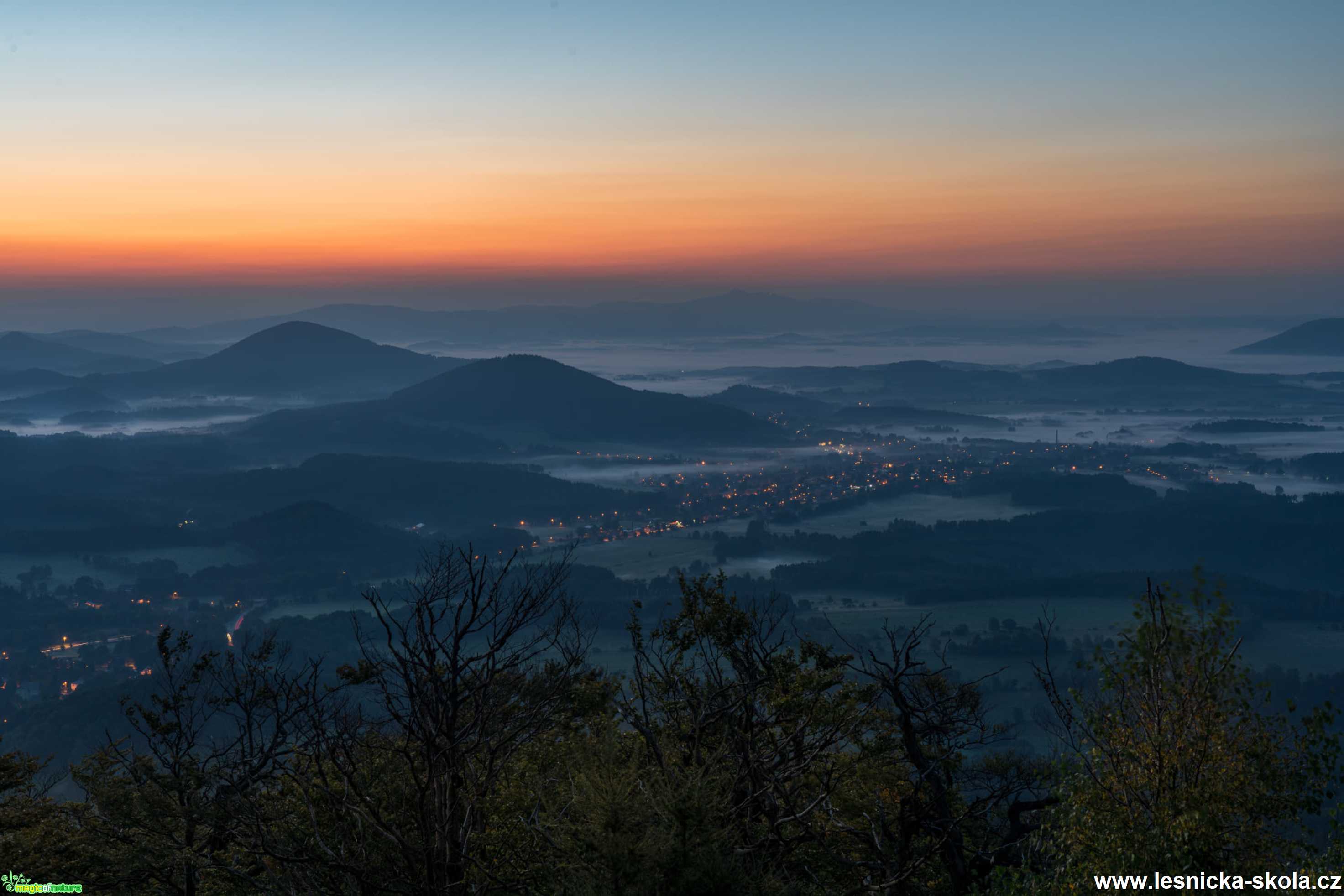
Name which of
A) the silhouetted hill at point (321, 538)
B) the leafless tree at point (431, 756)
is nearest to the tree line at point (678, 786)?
the leafless tree at point (431, 756)

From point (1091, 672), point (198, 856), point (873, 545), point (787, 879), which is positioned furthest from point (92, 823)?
point (873, 545)

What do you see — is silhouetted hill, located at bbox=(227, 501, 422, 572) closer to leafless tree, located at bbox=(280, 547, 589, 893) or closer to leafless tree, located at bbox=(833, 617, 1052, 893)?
leafless tree, located at bbox=(833, 617, 1052, 893)

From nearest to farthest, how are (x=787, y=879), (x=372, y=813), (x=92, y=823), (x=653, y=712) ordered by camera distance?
(x=372, y=813), (x=787, y=879), (x=92, y=823), (x=653, y=712)

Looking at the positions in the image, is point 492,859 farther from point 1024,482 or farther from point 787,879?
point 1024,482

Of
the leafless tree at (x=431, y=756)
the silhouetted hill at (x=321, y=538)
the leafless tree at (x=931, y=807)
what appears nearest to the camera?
the leafless tree at (x=431, y=756)

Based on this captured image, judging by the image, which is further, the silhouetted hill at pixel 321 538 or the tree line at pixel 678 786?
the silhouetted hill at pixel 321 538

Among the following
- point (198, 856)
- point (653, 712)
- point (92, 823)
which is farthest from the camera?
point (653, 712)

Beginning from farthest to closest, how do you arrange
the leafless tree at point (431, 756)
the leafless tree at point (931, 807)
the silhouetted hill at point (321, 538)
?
the silhouetted hill at point (321, 538)
the leafless tree at point (931, 807)
the leafless tree at point (431, 756)

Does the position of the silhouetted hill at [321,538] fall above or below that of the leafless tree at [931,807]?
below

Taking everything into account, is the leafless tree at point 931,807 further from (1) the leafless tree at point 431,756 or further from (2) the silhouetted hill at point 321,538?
(2) the silhouetted hill at point 321,538

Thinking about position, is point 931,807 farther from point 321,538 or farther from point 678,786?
point 321,538

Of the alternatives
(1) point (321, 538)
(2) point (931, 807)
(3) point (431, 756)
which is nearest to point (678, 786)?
(3) point (431, 756)
